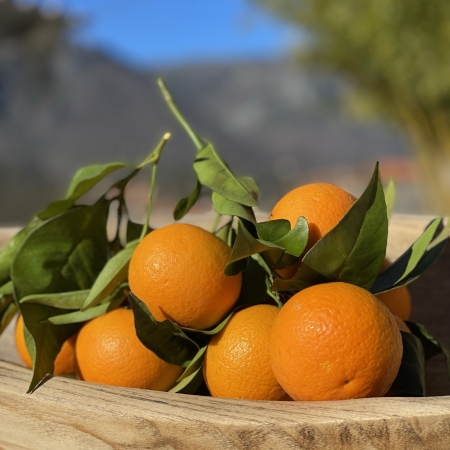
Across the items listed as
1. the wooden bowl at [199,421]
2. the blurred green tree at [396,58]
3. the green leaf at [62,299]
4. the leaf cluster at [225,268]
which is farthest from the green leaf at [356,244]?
the blurred green tree at [396,58]

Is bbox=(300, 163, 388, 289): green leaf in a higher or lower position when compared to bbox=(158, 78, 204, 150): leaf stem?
lower

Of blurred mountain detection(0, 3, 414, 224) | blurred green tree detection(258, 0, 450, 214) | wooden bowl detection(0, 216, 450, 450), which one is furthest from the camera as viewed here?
blurred mountain detection(0, 3, 414, 224)

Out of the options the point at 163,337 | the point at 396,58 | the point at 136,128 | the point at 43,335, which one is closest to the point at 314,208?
the point at 163,337

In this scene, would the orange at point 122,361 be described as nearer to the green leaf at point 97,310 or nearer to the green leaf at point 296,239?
the green leaf at point 97,310

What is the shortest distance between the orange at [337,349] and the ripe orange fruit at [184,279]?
2.9 inches

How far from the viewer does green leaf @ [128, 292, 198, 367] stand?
16.4 inches

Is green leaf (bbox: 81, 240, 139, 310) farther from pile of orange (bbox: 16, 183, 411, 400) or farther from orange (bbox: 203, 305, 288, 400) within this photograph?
orange (bbox: 203, 305, 288, 400)

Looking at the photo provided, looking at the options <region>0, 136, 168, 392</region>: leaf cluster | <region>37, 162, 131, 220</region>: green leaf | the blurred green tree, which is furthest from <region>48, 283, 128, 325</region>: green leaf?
the blurred green tree

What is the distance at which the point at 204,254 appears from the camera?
18.0 inches

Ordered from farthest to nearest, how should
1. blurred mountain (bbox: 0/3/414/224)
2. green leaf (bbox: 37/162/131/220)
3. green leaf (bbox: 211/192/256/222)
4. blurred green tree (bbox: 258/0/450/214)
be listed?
blurred mountain (bbox: 0/3/414/224), blurred green tree (bbox: 258/0/450/214), green leaf (bbox: 37/162/131/220), green leaf (bbox: 211/192/256/222)

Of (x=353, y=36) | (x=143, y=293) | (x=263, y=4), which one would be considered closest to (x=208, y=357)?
(x=143, y=293)

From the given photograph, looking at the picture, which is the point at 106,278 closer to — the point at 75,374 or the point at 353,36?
the point at 75,374

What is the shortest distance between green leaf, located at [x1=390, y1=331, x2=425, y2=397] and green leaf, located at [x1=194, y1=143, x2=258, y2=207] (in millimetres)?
162

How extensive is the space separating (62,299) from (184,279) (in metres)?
0.13
